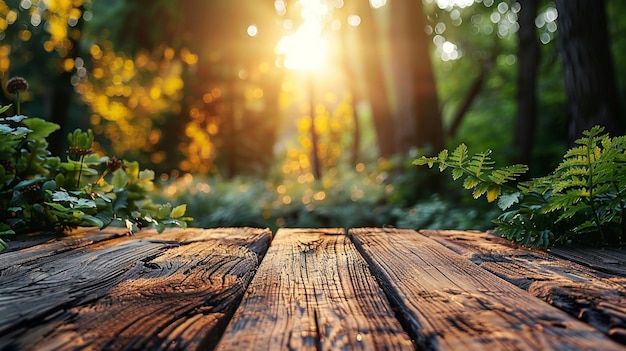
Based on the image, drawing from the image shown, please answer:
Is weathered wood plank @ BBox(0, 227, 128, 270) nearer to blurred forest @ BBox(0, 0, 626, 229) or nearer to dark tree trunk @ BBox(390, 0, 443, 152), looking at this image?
blurred forest @ BBox(0, 0, 626, 229)

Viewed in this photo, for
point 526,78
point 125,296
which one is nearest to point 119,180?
point 125,296

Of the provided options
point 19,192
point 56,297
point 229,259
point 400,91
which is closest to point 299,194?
point 400,91

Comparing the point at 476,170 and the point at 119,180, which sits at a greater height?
the point at 476,170

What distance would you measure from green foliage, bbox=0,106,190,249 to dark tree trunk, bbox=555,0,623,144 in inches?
136

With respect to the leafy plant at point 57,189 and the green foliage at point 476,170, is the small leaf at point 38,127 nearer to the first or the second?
the leafy plant at point 57,189

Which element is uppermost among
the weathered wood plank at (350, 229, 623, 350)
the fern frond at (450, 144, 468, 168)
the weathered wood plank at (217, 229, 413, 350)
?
the fern frond at (450, 144, 468, 168)

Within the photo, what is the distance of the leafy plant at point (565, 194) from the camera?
1.73m

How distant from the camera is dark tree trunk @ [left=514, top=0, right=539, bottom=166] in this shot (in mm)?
8633

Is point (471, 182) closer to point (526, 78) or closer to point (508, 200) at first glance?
point (508, 200)

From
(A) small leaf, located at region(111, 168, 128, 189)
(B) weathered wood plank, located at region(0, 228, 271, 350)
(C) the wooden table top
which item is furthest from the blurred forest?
(B) weathered wood plank, located at region(0, 228, 271, 350)

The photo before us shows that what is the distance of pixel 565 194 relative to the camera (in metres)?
1.78

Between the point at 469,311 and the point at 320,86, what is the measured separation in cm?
2098

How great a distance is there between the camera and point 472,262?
62.3 inches

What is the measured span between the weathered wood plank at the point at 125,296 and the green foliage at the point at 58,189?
45 centimetres
